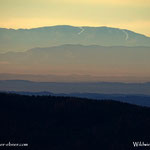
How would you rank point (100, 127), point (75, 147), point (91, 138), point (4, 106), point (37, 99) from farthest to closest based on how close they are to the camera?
point (37, 99), point (4, 106), point (100, 127), point (91, 138), point (75, 147)

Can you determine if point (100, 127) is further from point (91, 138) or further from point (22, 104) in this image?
point (22, 104)

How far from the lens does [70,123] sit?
11506cm

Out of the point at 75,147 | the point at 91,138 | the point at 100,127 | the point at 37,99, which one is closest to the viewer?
the point at 75,147

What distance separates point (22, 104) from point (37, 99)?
8109mm

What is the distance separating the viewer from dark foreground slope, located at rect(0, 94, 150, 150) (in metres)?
100

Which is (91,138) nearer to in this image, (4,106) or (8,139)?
(8,139)

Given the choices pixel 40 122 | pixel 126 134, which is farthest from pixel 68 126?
pixel 126 134

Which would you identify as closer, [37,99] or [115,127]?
[115,127]

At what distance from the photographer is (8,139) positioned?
9800 centimetres

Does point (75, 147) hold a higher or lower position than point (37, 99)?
lower

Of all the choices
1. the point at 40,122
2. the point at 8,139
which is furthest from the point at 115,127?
the point at 8,139

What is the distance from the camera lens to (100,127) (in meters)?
111

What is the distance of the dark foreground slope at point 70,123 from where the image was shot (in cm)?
10000

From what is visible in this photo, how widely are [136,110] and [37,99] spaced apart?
73.7 ft
